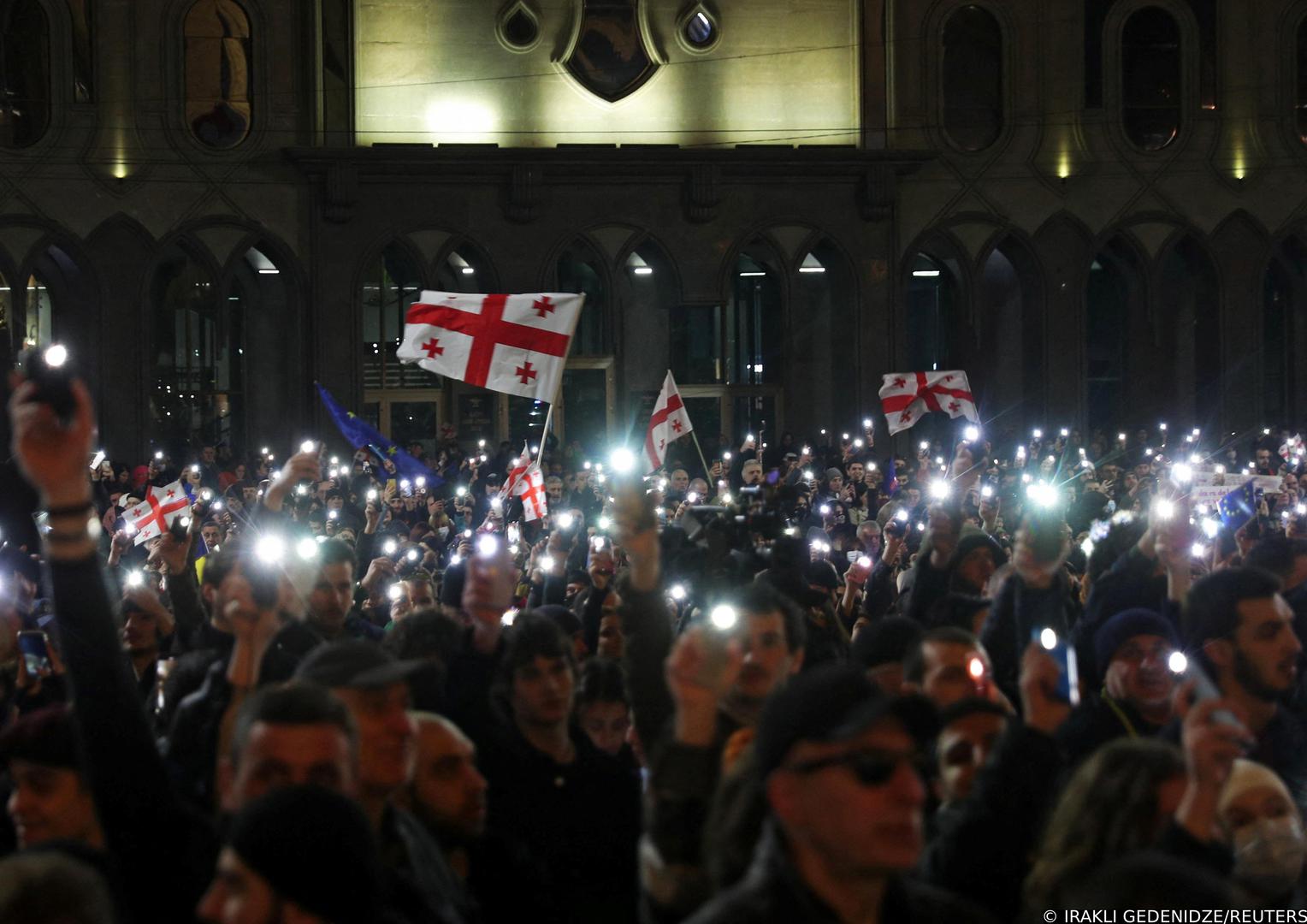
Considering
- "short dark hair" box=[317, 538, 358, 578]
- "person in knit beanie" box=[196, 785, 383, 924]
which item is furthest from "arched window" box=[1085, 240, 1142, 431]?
"person in knit beanie" box=[196, 785, 383, 924]

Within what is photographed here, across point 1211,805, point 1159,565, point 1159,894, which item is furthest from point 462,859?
point 1159,565

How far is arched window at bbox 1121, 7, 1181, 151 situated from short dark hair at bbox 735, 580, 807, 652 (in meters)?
25.0

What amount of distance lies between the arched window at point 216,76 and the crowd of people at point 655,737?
1968 cm

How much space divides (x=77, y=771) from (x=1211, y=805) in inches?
104

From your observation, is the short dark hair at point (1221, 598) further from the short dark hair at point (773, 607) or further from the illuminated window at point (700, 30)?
the illuminated window at point (700, 30)

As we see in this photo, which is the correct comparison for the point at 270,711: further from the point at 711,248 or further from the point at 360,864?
the point at 711,248

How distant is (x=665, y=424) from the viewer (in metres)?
16.6

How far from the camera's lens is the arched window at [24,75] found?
26.2 metres

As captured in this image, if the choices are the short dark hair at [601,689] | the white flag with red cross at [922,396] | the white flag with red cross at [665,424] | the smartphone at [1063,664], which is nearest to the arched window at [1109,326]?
the white flag with red cross at [922,396]

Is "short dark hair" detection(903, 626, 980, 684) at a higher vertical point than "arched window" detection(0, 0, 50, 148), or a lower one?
lower

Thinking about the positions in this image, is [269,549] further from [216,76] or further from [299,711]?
[216,76]

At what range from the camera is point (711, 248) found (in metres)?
27.7

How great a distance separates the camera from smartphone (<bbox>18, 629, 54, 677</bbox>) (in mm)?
6879

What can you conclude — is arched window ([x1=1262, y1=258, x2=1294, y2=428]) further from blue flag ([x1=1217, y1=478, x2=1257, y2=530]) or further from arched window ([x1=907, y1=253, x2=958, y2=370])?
blue flag ([x1=1217, y1=478, x2=1257, y2=530])
